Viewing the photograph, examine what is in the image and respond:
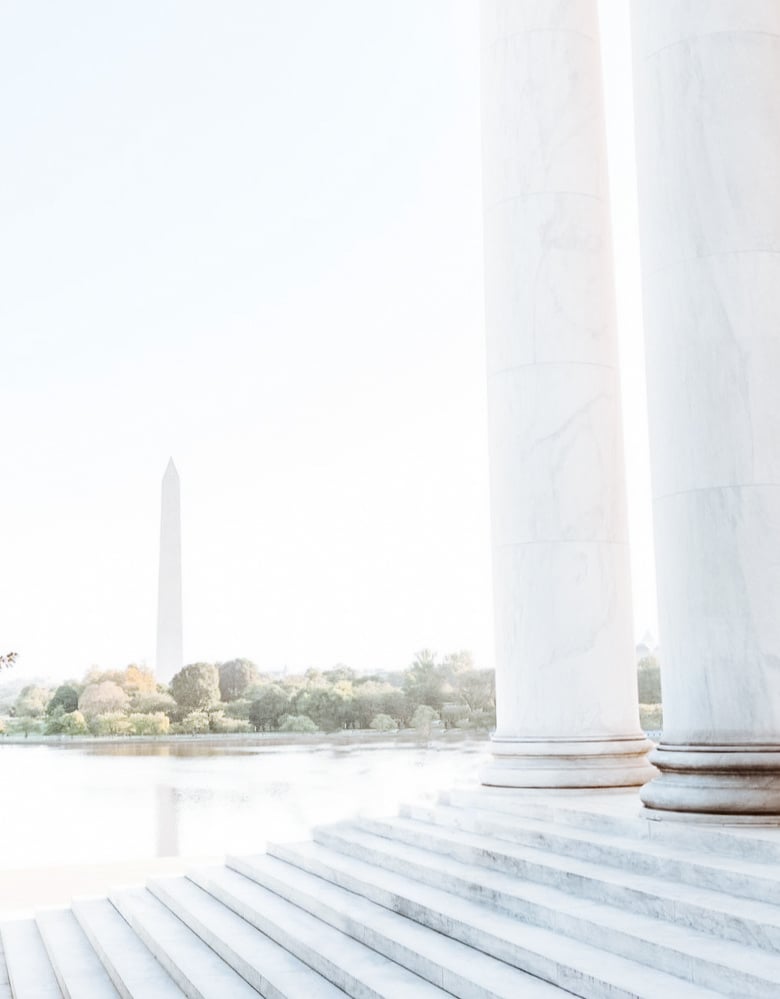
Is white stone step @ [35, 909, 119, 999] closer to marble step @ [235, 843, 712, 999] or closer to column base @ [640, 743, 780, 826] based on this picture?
marble step @ [235, 843, 712, 999]

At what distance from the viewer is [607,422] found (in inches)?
5728

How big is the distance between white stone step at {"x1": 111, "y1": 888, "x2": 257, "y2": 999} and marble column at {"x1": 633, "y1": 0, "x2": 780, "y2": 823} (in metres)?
45.2

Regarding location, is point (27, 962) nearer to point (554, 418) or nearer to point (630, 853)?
point (630, 853)

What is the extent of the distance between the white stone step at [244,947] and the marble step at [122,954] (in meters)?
5.95

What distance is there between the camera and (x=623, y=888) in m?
87.6

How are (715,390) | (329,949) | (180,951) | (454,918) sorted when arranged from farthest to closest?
(180,951)
(715,390)
(329,949)
(454,918)

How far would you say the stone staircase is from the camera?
A: 249 ft

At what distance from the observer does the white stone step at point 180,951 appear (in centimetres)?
10050

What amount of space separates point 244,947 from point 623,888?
140 feet

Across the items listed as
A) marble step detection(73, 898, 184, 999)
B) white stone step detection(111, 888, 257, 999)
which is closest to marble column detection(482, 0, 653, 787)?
white stone step detection(111, 888, 257, 999)

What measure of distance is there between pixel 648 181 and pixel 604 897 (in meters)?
72.8

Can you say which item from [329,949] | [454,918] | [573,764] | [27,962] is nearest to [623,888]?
[454,918]

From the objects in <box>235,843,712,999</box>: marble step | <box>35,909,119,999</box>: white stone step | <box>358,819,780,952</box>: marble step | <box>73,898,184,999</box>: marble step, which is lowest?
<box>35,909,119,999</box>: white stone step

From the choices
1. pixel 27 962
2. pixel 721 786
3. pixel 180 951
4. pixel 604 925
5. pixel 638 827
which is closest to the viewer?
pixel 604 925
